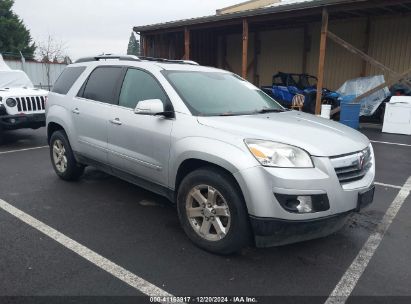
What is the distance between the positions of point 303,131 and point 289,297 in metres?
1.43

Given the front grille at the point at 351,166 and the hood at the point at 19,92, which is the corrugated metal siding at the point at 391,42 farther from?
the front grille at the point at 351,166

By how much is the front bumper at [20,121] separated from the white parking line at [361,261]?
7312 mm

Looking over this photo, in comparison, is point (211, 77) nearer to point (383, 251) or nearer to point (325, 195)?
point (325, 195)

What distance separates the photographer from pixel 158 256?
3.30 metres

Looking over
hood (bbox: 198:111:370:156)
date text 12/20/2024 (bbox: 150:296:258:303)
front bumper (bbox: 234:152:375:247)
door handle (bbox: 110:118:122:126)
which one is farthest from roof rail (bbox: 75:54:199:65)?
date text 12/20/2024 (bbox: 150:296:258:303)

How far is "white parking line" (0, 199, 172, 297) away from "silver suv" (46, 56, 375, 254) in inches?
28.1

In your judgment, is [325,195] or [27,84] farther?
[27,84]

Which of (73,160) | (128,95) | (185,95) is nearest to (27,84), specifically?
(73,160)

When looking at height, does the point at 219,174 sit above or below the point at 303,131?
below

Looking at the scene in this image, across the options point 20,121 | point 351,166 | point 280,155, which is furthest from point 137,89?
point 20,121

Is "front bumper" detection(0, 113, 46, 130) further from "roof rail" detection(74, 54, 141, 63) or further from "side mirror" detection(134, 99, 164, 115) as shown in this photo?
"side mirror" detection(134, 99, 164, 115)

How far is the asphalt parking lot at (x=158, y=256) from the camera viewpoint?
2818mm

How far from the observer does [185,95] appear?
3.75m

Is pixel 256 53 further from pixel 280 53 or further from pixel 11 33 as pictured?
pixel 11 33
